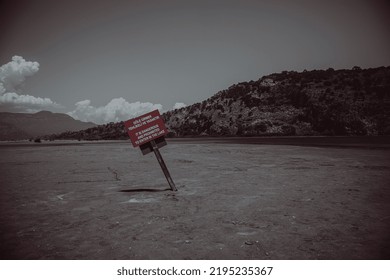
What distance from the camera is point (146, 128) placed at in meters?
7.14

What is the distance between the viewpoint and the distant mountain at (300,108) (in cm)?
5953

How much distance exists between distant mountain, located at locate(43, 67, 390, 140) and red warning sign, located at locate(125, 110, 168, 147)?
5838cm

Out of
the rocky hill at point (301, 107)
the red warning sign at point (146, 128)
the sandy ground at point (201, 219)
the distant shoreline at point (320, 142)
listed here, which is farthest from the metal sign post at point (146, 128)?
the rocky hill at point (301, 107)

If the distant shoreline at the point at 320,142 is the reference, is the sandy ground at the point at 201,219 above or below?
above

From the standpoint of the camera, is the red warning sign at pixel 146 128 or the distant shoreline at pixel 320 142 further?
the distant shoreline at pixel 320 142

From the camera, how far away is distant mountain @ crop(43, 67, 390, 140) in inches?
2344

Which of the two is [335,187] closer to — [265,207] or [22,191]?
[265,207]

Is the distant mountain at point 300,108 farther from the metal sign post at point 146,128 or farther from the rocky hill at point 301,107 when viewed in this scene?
the metal sign post at point 146,128

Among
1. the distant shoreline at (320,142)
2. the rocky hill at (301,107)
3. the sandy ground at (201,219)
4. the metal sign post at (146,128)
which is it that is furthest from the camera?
the rocky hill at (301,107)

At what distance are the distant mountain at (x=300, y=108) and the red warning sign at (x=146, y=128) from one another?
5838 centimetres

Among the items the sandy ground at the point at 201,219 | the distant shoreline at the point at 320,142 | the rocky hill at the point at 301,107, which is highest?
the rocky hill at the point at 301,107

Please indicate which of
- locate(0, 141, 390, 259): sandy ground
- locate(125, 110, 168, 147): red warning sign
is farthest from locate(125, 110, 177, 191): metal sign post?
locate(0, 141, 390, 259): sandy ground

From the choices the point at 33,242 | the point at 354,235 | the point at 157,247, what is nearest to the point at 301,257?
the point at 354,235

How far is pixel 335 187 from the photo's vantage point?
783 cm
